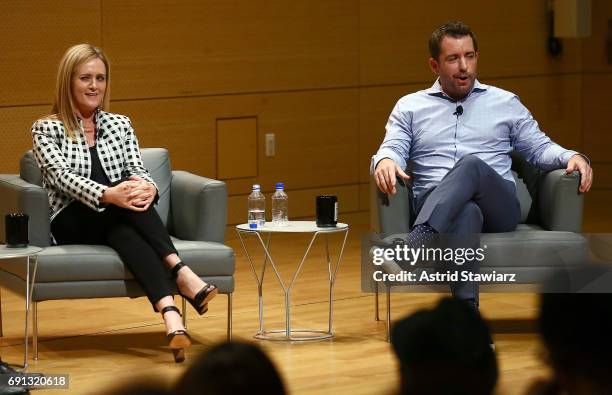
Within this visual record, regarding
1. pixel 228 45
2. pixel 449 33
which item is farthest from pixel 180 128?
pixel 449 33

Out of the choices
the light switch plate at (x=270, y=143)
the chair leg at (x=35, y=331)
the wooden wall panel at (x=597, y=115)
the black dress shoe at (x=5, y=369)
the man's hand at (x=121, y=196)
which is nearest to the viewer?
the black dress shoe at (x=5, y=369)

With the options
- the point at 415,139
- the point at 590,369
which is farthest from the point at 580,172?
the point at 590,369

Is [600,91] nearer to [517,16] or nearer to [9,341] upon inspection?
[517,16]

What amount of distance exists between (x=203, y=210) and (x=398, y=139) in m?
1.00

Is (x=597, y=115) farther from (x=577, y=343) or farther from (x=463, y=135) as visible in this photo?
(x=577, y=343)

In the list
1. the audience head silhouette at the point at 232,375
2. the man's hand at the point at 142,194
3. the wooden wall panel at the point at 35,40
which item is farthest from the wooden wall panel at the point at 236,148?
the audience head silhouette at the point at 232,375

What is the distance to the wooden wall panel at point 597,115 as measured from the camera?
33.7 ft

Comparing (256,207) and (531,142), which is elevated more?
(531,142)

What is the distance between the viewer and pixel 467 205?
525cm

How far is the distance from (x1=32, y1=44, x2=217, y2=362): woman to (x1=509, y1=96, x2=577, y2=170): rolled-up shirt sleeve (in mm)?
1699

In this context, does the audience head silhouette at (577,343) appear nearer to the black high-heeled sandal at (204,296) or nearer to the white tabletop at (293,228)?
the black high-heeled sandal at (204,296)

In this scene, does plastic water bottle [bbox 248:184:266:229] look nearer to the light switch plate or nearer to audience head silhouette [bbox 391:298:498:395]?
the light switch plate

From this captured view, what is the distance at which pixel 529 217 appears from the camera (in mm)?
5809

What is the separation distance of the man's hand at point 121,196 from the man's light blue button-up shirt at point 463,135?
123 cm
